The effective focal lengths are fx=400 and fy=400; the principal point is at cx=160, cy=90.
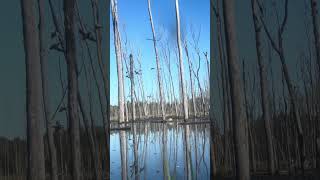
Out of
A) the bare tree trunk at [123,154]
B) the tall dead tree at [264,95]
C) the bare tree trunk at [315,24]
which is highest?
the bare tree trunk at [315,24]

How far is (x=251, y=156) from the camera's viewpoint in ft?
7.00

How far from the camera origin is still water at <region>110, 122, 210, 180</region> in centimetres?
221

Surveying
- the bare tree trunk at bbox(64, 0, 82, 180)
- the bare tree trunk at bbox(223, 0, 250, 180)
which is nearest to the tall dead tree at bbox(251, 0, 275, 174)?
the bare tree trunk at bbox(223, 0, 250, 180)

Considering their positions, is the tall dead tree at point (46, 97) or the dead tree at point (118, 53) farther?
the dead tree at point (118, 53)

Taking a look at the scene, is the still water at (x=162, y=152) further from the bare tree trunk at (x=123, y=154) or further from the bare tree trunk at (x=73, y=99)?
the bare tree trunk at (x=73, y=99)

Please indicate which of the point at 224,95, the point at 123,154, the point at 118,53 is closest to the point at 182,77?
the point at 224,95

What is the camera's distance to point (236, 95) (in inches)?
81.2

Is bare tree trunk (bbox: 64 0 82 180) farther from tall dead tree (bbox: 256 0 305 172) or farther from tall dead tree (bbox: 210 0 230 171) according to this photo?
tall dead tree (bbox: 256 0 305 172)

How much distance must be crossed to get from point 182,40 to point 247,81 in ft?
1.40

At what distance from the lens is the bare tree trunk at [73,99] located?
2.07 meters

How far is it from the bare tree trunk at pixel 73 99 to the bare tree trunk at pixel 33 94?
0.61ft

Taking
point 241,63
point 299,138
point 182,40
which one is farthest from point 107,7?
point 299,138

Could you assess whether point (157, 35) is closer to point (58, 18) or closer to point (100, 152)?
point (58, 18)

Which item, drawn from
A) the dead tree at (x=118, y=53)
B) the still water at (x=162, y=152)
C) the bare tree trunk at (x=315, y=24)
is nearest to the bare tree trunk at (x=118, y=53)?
the dead tree at (x=118, y=53)
